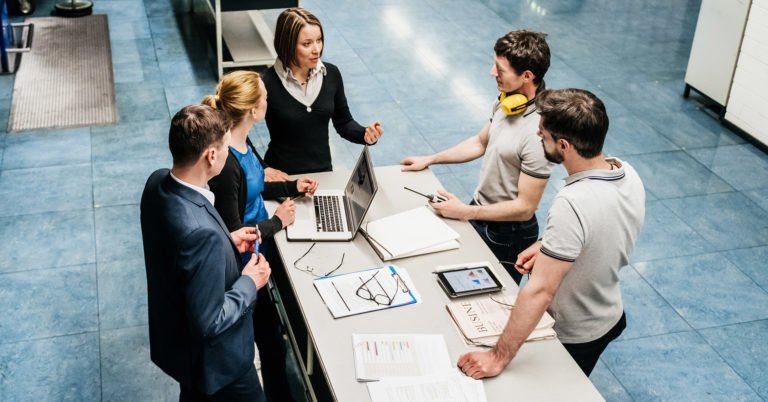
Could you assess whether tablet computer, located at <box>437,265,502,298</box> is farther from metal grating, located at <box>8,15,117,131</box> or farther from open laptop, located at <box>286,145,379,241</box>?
metal grating, located at <box>8,15,117,131</box>

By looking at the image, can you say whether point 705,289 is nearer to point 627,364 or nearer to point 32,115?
point 627,364

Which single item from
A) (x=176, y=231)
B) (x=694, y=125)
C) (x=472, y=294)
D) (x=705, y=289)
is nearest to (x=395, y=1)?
(x=694, y=125)

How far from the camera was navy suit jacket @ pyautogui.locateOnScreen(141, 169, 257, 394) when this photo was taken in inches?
79.8

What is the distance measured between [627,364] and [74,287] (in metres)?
3.08

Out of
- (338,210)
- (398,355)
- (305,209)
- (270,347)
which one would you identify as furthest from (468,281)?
(270,347)

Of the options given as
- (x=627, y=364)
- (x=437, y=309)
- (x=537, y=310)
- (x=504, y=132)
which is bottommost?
(x=627, y=364)

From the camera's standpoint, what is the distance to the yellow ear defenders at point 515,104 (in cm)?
289

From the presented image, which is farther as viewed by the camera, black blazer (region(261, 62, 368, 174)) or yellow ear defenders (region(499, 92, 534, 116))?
black blazer (region(261, 62, 368, 174))

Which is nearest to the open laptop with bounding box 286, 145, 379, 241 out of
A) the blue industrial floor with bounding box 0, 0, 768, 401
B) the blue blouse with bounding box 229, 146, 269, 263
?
Answer: the blue blouse with bounding box 229, 146, 269, 263

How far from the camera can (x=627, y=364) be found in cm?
365

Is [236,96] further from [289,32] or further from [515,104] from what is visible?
[515,104]

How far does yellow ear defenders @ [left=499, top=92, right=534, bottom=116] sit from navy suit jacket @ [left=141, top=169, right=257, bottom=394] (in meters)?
1.29

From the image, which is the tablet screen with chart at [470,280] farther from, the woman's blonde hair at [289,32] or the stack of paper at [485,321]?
the woman's blonde hair at [289,32]

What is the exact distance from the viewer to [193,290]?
2041 millimetres
